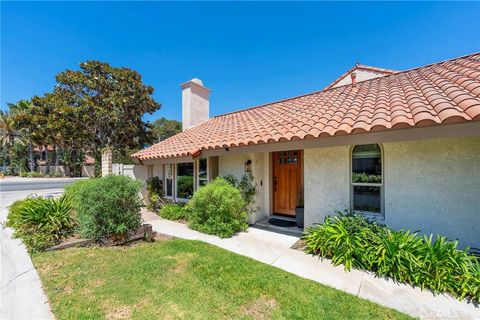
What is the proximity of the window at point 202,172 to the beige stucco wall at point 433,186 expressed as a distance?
5.33 meters

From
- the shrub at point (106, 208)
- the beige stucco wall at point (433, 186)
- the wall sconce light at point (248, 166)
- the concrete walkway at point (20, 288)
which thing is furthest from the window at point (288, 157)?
the concrete walkway at point (20, 288)

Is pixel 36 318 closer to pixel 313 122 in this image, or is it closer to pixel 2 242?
pixel 2 242

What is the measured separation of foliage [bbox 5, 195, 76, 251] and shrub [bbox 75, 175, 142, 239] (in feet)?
1.69

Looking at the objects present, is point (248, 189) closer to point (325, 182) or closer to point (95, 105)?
point (325, 182)

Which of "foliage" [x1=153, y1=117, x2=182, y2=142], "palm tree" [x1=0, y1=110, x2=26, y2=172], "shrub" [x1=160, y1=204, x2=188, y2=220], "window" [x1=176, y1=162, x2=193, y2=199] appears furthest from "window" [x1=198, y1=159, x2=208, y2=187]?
"foliage" [x1=153, y1=117, x2=182, y2=142]

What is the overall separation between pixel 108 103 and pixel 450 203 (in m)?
26.3

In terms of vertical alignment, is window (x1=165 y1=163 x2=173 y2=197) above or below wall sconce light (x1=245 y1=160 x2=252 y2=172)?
below

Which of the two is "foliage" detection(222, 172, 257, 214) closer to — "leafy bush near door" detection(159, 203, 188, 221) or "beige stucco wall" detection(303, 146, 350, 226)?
"beige stucco wall" detection(303, 146, 350, 226)

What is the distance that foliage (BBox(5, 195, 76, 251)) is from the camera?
524 centimetres

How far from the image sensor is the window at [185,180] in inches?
374

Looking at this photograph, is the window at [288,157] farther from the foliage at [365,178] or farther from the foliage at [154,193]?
the foliage at [154,193]

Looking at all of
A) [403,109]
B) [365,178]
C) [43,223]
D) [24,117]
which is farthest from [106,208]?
[24,117]

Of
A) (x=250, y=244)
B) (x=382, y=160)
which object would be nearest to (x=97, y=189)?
(x=250, y=244)

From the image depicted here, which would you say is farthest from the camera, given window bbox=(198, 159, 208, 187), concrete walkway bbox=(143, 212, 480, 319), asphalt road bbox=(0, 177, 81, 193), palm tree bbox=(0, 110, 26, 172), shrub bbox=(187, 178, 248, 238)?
palm tree bbox=(0, 110, 26, 172)
